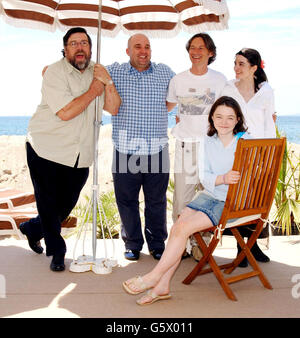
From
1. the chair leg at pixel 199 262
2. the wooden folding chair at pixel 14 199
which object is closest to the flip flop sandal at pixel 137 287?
the chair leg at pixel 199 262

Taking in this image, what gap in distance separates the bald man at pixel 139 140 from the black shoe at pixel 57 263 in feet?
1.95

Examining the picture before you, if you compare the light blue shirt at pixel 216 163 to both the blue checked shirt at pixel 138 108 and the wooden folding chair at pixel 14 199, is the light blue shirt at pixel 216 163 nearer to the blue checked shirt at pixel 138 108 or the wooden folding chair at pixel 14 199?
the blue checked shirt at pixel 138 108

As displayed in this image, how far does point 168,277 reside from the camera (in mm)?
3141

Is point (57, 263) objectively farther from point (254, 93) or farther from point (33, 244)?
point (254, 93)

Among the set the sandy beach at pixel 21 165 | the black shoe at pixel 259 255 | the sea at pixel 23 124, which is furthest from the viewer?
the sea at pixel 23 124

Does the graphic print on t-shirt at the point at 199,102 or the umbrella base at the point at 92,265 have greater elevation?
the graphic print on t-shirt at the point at 199,102

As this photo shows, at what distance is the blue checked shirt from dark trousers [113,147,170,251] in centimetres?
10

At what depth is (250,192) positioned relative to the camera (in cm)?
324

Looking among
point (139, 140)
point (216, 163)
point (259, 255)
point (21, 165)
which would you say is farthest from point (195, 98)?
point (21, 165)

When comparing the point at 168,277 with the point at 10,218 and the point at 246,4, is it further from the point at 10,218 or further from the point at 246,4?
the point at 246,4

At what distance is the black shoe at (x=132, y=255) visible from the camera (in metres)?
4.13
